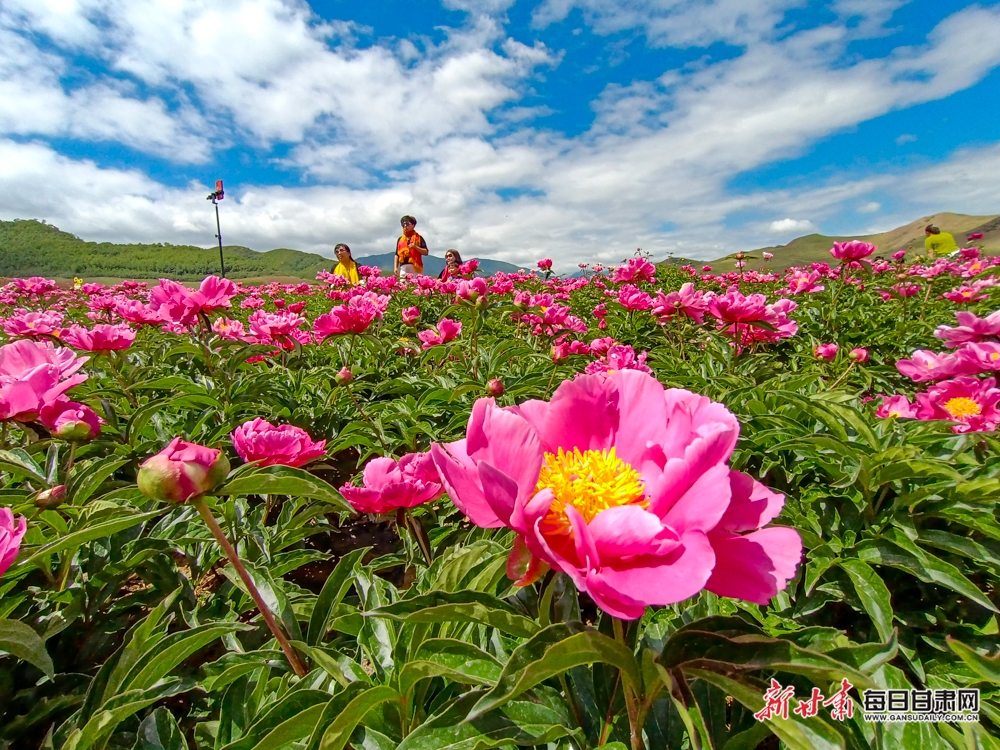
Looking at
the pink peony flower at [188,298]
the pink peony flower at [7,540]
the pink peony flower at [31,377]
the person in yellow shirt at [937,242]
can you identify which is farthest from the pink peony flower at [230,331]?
the person in yellow shirt at [937,242]

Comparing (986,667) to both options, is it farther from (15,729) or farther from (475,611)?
(15,729)

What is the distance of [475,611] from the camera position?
67cm

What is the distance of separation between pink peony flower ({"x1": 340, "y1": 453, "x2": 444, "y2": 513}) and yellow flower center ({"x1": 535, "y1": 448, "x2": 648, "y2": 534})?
62cm

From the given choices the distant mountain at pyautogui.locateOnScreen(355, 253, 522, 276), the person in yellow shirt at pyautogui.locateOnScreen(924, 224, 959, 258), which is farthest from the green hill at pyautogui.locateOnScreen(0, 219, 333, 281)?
the person in yellow shirt at pyautogui.locateOnScreen(924, 224, 959, 258)

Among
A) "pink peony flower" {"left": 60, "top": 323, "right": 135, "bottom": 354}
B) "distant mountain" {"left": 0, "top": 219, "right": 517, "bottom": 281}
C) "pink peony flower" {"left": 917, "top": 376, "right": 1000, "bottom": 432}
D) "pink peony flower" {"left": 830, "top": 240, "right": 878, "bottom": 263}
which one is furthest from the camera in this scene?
"distant mountain" {"left": 0, "top": 219, "right": 517, "bottom": 281}

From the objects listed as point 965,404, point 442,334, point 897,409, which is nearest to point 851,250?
point 897,409

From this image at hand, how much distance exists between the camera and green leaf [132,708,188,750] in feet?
3.12

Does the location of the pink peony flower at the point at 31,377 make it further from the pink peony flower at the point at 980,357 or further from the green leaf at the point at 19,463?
the pink peony flower at the point at 980,357

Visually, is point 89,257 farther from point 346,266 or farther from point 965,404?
point 965,404

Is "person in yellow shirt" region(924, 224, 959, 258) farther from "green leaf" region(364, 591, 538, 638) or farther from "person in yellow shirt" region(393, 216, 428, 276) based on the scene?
"green leaf" region(364, 591, 538, 638)

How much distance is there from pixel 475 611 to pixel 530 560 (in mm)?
105

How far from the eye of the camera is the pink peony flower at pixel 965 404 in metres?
1.67

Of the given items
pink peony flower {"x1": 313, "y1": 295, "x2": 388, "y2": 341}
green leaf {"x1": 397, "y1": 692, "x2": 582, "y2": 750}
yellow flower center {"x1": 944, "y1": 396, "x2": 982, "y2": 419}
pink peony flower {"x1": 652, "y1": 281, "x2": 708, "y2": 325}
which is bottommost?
green leaf {"x1": 397, "y1": 692, "x2": 582, "y2": 750}

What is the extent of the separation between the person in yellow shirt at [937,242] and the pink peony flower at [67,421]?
11.4m
